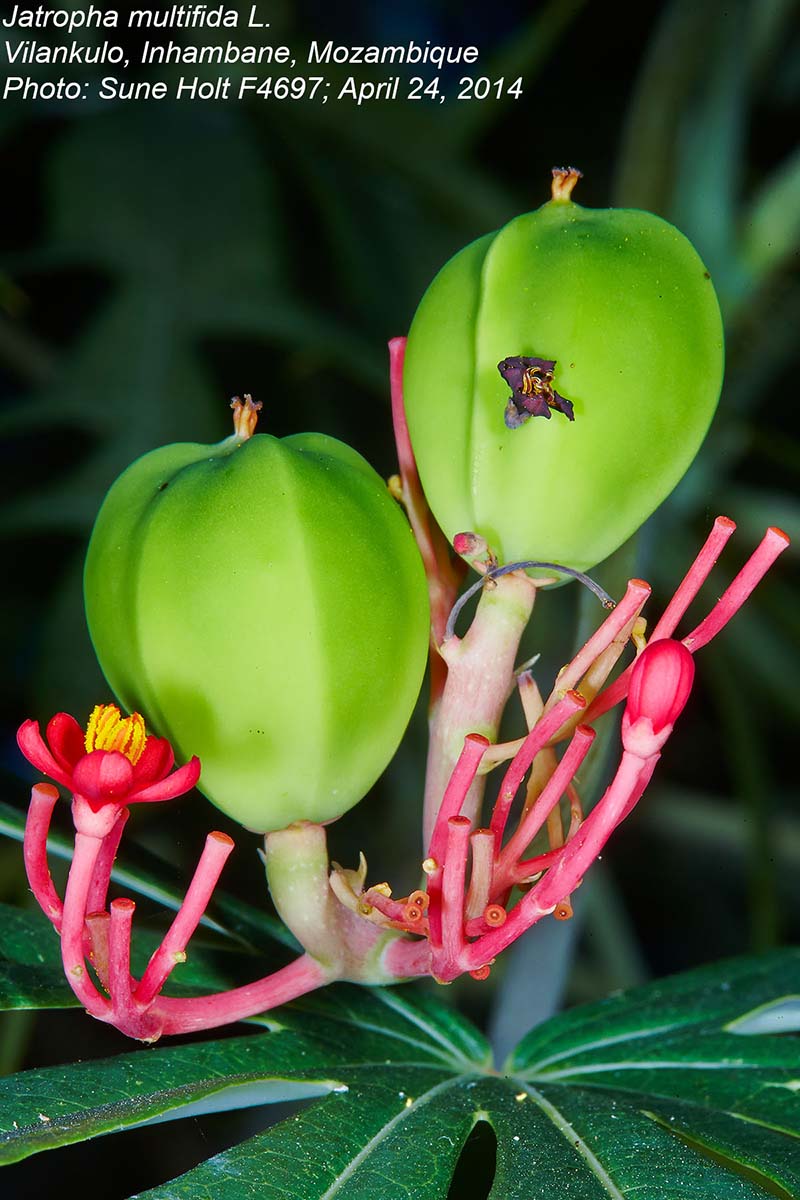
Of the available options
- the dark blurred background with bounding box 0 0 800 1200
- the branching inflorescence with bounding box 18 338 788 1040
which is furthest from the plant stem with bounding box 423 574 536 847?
the dark blurred background with bounding box 0 0 800 1200

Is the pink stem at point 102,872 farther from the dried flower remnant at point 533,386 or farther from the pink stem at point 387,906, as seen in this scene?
the dried flower remnant at point 533,386

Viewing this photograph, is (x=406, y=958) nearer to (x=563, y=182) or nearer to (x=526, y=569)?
(x=526, y=569)

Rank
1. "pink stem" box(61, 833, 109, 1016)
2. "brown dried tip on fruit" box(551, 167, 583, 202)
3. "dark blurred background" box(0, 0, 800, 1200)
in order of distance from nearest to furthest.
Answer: "pink stem" box(61, 833, 109, 1016) → "brown dried tip on fruit" box(551, 167, 583, 202) → "dark blurred background" box(0, 0, 800, 1200)

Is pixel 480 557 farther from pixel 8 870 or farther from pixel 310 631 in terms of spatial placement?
pixel 8 870

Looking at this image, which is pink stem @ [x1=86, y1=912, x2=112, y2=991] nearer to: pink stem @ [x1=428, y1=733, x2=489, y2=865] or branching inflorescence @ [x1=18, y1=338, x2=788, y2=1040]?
branching inflorescence @ [x1=18, y1=338, x2=788, y2=1040]

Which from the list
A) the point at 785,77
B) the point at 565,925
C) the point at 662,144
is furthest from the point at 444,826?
the point at 785,77
